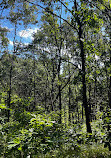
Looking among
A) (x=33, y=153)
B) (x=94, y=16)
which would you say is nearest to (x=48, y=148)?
(x=33, y=153)

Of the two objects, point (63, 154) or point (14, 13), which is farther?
point (14, 13)

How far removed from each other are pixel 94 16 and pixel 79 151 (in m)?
5.23

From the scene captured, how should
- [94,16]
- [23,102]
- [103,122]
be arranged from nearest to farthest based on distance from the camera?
1. [103,122]
2. [23,102]
3. [94,16]

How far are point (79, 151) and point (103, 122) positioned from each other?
1.27 m

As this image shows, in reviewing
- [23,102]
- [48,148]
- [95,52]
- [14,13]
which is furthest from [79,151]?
[14,13]

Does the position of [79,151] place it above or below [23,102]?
below

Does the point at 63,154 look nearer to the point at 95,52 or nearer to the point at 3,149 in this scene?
the point at 3,149

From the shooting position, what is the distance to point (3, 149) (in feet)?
8.59

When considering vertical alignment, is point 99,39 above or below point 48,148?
above

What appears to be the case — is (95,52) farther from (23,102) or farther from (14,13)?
(14,13)

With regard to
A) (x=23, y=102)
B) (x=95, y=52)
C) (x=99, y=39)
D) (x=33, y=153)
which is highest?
(x=99, y=39)

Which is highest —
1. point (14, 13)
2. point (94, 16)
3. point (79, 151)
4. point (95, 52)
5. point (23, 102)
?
point (14, 13)

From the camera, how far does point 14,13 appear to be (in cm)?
1005

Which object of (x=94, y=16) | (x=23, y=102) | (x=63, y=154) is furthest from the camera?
(x=94, y=16)
